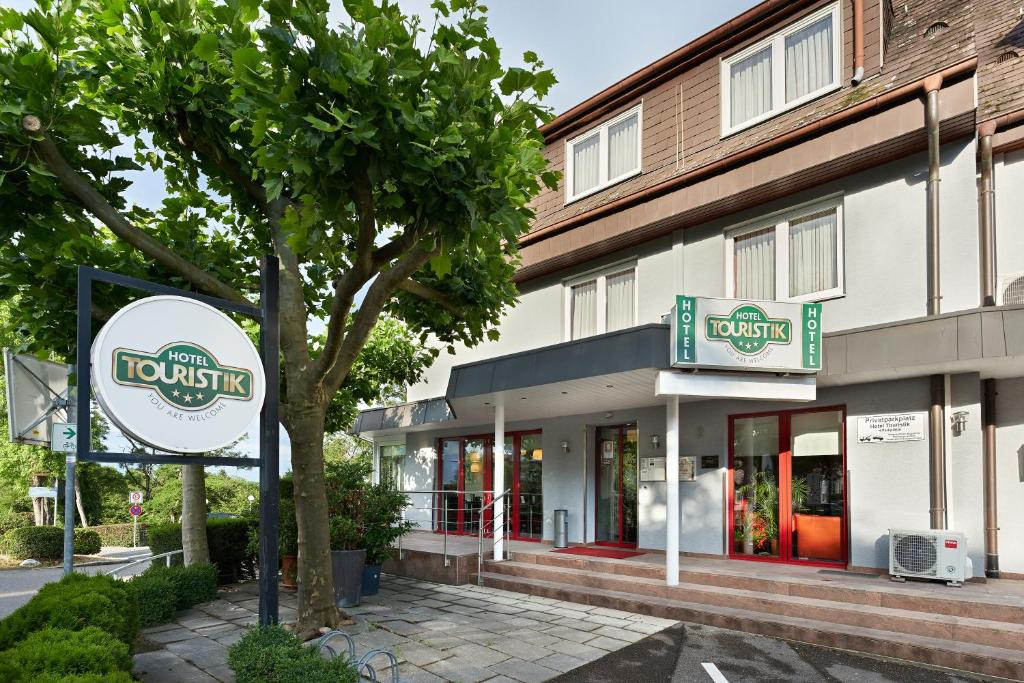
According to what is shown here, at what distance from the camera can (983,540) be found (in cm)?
859

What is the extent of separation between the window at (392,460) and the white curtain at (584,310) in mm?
7848

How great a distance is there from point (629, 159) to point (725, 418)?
5832 mm

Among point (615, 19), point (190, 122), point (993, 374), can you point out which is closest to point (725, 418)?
point (993, 374)

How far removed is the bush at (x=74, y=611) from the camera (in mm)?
4949

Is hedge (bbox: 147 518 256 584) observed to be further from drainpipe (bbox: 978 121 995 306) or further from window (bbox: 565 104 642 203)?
drainpipe (bbox: 978 121 995 306)

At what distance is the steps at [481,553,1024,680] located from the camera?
22.1 ft

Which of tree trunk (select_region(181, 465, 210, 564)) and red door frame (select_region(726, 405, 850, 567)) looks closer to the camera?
red door frame (select_region(726, 405, 850, 567))

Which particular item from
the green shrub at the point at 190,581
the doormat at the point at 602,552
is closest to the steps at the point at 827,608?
the doormat at the point at 602,552

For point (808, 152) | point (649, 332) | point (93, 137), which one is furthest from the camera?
point (808, 152)

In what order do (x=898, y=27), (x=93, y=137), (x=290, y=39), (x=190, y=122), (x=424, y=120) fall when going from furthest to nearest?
(x=898, y=27) → (x=190, y=122) → (x=93, y=137) → (x=424, y=120) → (x=290, y=39)

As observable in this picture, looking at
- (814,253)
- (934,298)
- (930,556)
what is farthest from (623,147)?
(930,556)

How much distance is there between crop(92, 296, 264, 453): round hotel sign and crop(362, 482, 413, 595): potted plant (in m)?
5.65

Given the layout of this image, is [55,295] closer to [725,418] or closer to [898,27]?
[725,418]

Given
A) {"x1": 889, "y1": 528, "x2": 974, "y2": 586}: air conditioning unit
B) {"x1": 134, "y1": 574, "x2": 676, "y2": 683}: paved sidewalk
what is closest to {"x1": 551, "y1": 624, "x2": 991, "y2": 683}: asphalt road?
{"x1": 134, "y1": 574, "x2": 676, "y2": 683}: paved sidewalk
